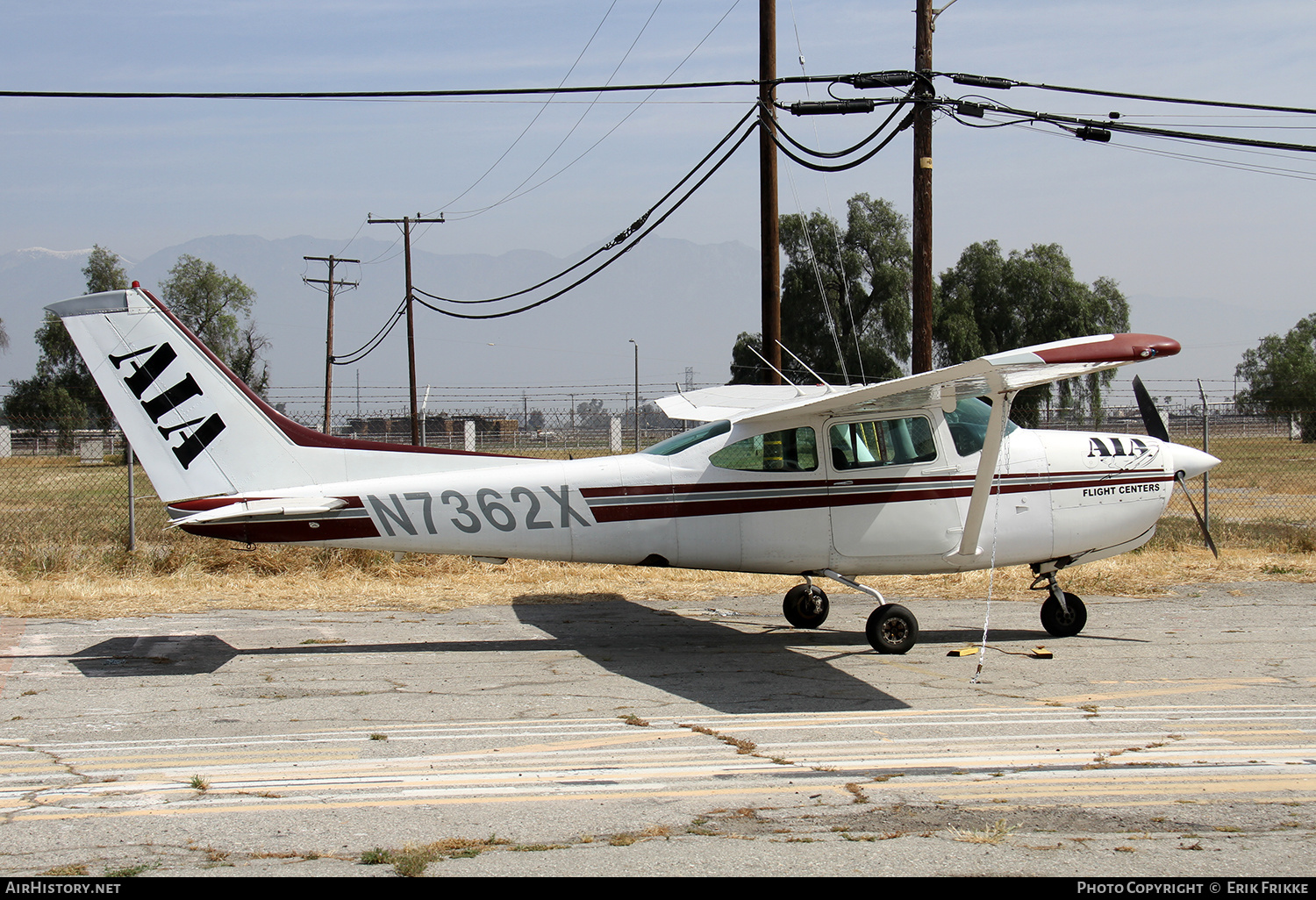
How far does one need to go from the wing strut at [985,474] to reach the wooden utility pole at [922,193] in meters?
3.91

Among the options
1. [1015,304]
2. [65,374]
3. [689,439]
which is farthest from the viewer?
[65,374]

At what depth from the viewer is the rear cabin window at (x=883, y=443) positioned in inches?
365

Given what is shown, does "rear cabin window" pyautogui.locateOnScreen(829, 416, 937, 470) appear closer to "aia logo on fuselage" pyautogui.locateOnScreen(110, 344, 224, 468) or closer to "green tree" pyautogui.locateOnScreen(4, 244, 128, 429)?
"aia logo on fuselage" pyautogui.locateOnScreen(110, 344, 224, 468)

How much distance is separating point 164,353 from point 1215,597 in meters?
11.6

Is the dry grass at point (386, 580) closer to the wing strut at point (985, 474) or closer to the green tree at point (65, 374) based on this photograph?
the wing strut at point (985, 474)

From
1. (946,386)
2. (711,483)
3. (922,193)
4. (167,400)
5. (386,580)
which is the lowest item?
(386,580)

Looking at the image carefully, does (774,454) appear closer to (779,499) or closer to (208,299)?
(779,499)

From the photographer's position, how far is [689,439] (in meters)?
9.46

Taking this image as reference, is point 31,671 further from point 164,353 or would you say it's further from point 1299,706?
point 1299,706

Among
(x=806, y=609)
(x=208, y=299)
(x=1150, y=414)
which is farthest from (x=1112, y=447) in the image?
(x=208, y=299)

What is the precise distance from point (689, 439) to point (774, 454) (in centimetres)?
81

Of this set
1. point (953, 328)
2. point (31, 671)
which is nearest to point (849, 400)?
point (31, 671)
